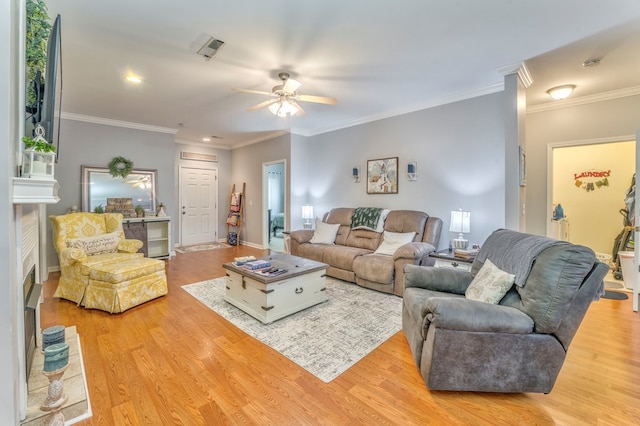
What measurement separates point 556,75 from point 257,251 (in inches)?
Answer: 226

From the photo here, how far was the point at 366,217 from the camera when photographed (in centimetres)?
454

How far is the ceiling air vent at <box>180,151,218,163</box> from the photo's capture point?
678 centimetres

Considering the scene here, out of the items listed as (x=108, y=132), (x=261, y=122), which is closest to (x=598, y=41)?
(x=261, y=122)

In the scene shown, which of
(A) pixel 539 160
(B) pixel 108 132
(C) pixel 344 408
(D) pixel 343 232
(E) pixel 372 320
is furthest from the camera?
(B) pixel 108 132

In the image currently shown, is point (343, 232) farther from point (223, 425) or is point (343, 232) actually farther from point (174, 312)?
point (223, 425)

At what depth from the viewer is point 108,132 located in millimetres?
5082

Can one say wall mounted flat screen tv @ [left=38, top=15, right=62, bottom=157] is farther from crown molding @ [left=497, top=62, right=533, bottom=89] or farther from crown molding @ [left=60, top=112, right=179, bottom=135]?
crown molding @ [left=60, top=112, right=179, bottom=135]

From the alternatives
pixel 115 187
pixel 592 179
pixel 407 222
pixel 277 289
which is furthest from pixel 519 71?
pixel 115 187

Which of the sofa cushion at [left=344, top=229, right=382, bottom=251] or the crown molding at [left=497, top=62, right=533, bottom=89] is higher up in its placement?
the crown molding at [left=497, top=62, right=533, bottom=89]

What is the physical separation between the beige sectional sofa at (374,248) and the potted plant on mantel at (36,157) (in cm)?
314

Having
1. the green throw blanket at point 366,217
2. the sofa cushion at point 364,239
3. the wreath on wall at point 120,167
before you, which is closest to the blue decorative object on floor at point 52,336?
the sofa cushion at point 364,239

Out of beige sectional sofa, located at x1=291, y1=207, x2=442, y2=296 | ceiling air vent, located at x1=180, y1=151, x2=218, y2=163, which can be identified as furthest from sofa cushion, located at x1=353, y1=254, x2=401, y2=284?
ceiling air vent, located at x1=180, y1=151, x2=218, y2=163

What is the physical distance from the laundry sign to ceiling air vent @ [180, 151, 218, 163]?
7942 millimetres

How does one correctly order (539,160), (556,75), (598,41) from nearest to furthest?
(598,41) → (556,75) → (539,160)
